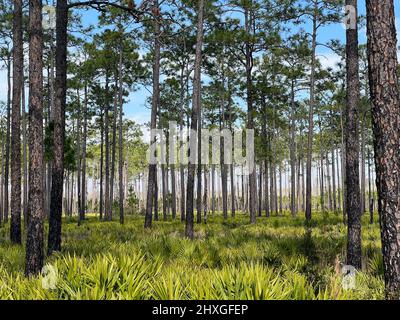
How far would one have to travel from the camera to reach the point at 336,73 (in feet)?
93.6

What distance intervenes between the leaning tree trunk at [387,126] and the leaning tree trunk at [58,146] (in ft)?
25.5

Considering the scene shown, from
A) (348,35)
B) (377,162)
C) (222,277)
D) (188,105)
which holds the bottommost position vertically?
(222,277)

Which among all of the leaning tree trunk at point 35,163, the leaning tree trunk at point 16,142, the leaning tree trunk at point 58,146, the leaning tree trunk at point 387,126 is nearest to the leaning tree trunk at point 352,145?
the leaning tree trunk at point 387,126

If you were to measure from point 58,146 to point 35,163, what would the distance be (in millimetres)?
Result: 2763

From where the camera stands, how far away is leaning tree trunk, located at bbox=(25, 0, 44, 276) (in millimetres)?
7564

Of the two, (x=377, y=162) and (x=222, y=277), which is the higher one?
(x=377, y=162)

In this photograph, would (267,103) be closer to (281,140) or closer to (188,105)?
(188,105)

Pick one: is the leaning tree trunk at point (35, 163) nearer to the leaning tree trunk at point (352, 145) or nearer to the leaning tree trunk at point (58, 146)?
the leaning tree trunk at point (58, 146)

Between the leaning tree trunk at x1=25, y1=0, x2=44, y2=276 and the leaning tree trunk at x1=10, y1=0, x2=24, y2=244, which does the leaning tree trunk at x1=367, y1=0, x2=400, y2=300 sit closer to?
the leaning tree trunk at x1=25, y1=0, x2=44, y2=276

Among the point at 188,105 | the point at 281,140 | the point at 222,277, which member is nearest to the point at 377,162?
the point at 222,277

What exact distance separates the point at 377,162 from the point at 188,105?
91.9ft

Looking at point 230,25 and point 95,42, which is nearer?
point 230,25

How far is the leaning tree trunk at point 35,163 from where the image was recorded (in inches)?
298

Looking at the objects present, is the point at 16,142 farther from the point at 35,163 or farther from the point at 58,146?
the point at 35,163
